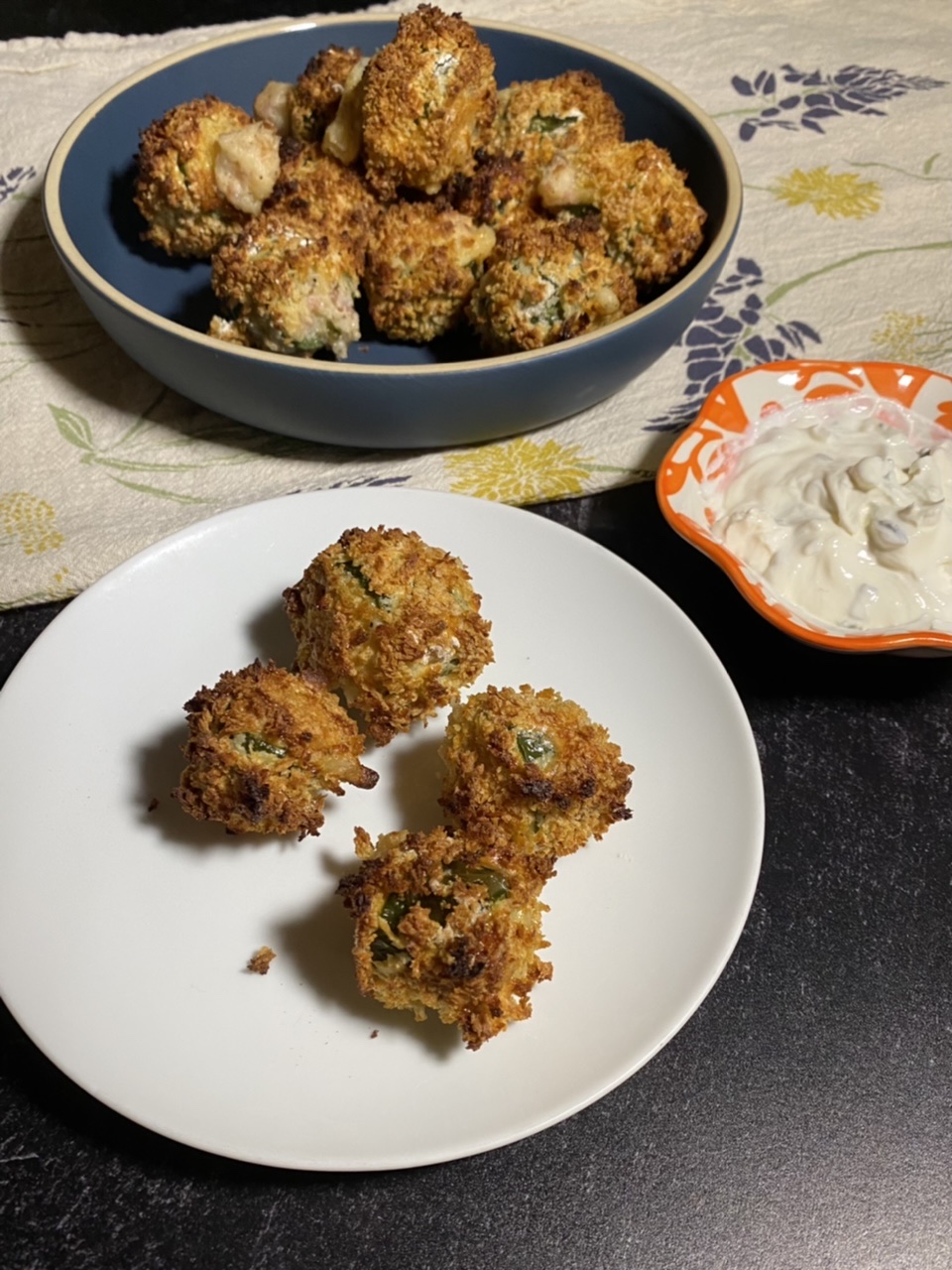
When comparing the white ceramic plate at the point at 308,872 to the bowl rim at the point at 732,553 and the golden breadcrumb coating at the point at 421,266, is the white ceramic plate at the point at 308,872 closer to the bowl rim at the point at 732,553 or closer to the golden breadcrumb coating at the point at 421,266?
the bowl rim at the point at 732,553

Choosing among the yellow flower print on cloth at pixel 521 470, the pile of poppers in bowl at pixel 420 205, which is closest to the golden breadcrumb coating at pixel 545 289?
the pile of poppers in bowl at pixel 420 205

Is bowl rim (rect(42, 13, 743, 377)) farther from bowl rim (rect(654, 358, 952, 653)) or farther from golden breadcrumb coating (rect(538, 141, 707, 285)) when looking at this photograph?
bowl rim (rect(654, 358, 952, 653))

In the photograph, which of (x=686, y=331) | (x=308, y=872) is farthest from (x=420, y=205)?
(x=308, y=872)

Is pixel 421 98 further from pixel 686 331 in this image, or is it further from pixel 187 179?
pixel 686 331

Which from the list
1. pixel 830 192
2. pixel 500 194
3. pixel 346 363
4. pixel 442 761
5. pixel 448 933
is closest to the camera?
pixel 448 933

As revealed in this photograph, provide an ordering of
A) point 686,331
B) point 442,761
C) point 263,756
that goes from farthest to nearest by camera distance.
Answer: point 686,331, point 442,761, point 263,756

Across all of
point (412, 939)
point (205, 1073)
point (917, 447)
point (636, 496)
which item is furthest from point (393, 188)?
point (205, 1073)

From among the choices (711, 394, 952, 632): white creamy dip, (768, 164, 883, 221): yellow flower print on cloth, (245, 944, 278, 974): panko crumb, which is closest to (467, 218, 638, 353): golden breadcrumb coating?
(711, 394, 952, 632): white creamy dip
